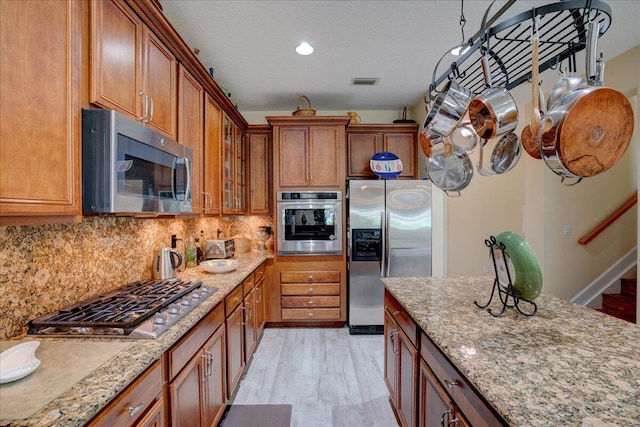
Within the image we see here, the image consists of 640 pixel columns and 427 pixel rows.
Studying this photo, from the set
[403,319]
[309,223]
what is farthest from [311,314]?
[403,319]

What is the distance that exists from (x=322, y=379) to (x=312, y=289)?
1197mm

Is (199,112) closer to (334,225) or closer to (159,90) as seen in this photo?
(159,90)

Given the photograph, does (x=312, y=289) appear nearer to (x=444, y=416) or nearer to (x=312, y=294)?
(x=312, y=294)

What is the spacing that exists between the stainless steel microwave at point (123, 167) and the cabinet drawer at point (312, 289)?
7.02 feet

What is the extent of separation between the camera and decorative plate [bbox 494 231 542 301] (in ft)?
4.68

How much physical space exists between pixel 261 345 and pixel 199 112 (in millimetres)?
2368

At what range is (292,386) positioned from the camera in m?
2.51

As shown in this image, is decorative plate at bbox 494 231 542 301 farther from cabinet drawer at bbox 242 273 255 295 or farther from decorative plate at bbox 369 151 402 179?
decorative plate at bbox 369 151 402 179

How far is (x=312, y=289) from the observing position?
3699 millimetres

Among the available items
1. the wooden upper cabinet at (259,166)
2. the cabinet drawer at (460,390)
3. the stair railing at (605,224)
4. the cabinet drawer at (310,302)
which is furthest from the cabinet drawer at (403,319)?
the stair railing at (605,224)

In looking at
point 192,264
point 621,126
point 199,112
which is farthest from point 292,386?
point 621,126

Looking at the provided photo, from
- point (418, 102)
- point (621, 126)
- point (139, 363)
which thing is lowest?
point (139, 363)

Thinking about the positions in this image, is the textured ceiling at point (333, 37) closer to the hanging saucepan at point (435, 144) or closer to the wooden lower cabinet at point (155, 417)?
the hanging saucepan at point (435, 144)

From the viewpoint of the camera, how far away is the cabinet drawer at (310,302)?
3.70 meters
